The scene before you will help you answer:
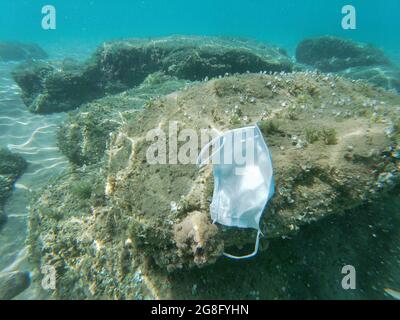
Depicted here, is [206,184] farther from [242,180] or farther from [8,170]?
[8,170]

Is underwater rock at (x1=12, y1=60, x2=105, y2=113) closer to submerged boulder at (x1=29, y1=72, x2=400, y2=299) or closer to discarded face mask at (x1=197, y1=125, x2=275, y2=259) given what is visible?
submerged boulder at (x1=29, y1=72, x2=400, y2=299)

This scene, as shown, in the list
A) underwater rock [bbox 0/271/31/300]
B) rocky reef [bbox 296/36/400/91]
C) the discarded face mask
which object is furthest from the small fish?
rocky reef [bbox 296/36/400/91]

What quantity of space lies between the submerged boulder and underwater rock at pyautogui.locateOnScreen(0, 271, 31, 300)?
529mm

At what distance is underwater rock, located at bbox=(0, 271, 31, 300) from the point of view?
4.91m

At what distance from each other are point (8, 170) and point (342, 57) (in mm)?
20321

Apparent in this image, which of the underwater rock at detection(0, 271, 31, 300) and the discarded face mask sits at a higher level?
the discarded face mask

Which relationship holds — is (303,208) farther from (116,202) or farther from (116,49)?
(116,49)

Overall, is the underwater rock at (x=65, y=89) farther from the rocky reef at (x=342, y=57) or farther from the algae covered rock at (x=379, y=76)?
the rocky reef at (x=342, y=57)

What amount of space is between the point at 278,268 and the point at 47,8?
10.6 metres

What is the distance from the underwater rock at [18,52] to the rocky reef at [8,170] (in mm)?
17419

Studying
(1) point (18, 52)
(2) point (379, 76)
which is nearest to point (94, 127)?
(2) point (379, 76)
